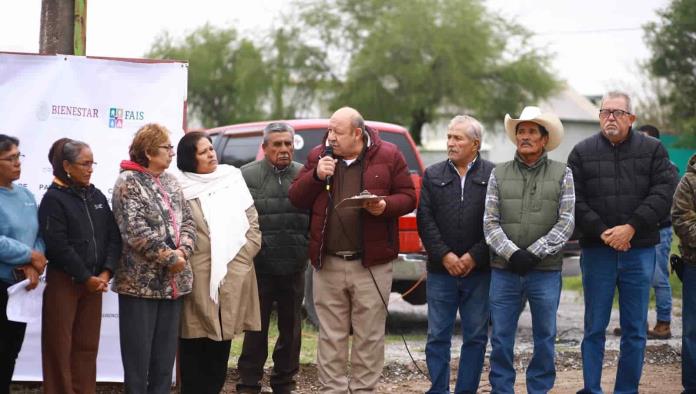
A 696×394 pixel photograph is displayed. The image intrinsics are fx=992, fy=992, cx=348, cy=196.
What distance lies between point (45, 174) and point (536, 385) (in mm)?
3743

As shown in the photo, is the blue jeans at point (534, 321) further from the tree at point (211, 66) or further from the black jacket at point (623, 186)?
the tree at point (211, 66)

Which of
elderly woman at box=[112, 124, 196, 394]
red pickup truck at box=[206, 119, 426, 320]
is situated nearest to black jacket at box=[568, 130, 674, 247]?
red pickup truck at box=[206, 119, 426, 320]

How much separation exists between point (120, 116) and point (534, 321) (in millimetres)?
3279

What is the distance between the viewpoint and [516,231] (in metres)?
6.75

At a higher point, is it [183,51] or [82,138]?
[183,51]

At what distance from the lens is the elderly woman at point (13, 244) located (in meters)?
5.97

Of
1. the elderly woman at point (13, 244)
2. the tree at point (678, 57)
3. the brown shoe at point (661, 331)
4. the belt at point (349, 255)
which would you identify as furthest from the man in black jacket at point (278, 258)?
the tree at point (678, 57)

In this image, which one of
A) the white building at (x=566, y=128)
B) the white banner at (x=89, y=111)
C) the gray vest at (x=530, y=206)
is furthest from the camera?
the white building at (x=566, y=128)

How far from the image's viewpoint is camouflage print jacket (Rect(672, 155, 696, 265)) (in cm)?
693

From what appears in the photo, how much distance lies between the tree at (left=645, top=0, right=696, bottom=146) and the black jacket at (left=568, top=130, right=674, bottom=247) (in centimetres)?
2831

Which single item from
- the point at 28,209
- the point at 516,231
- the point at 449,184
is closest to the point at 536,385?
the point at 516,231

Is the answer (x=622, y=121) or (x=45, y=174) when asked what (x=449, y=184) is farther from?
(x=45, y=174)

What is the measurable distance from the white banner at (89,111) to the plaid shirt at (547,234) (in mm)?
2282

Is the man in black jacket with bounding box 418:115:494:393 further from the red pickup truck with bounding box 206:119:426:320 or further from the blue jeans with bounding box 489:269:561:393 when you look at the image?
the red pickup truck with bounding box 206:119:426:320
